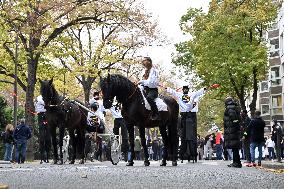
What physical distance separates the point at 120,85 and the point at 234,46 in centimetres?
3276

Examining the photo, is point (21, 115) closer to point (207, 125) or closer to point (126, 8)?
point (126, 8)

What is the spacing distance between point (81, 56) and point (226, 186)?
34718mm

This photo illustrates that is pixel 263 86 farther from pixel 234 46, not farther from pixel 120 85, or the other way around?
pixel 120 85

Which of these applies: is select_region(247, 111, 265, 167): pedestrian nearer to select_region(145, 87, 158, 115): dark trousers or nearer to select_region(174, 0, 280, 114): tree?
select_region(145, 87, 158, 115): dark trousers

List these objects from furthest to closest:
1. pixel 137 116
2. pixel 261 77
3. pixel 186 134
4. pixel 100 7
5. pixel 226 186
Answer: pixel 261 77
pixel 100 7
pixel 186 134
pixel 137 116
pixel 226 186

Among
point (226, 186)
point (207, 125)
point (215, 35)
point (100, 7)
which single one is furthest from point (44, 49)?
point (207, 125)

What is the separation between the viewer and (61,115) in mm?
20062

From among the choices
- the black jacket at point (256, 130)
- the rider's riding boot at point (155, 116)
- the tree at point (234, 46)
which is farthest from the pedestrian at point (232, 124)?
the tree at point (234, 46)

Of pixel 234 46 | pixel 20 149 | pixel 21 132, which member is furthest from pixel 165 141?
pixel 234 46

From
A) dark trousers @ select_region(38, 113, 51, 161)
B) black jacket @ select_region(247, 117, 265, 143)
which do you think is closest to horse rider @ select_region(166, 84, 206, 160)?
black jacket @ select_region(247, 117, 265, 143)

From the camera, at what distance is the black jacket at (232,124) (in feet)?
56.6

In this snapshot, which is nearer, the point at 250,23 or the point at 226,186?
the point at 226,186

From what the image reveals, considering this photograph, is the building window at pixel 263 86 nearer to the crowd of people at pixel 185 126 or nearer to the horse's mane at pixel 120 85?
the crowd of people at pixel 185 126

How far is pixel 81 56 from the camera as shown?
4344 cm
